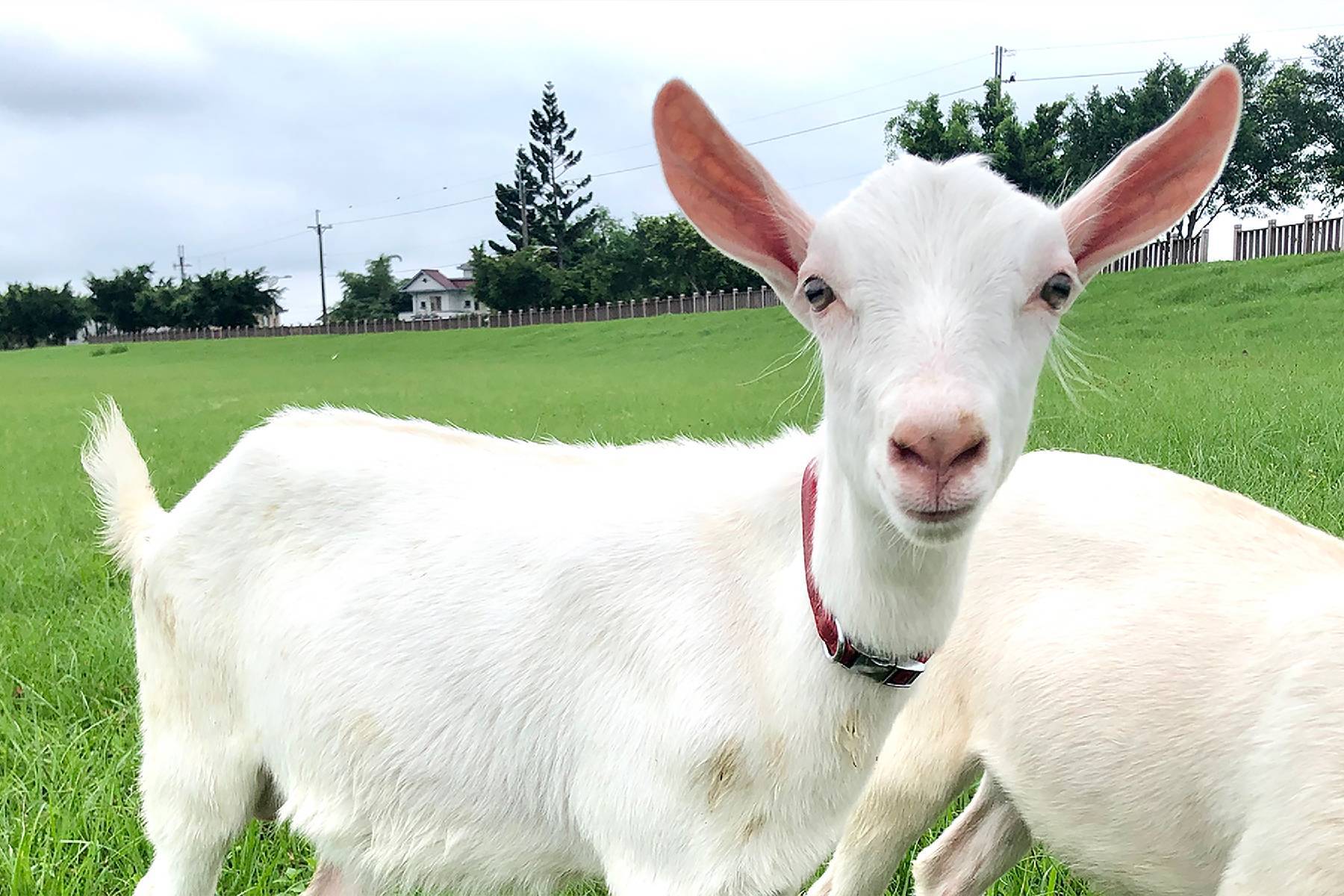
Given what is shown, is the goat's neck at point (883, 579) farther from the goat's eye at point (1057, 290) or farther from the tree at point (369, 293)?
the tree at point (369, 293)

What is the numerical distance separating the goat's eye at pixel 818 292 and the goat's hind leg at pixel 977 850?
1386 mm

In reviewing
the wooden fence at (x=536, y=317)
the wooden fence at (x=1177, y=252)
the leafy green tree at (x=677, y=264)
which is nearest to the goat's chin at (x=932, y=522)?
the wooden fence at (x=536, y=317)

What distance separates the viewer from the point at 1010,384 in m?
1.34

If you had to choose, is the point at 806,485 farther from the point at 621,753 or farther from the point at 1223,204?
the point at 1223,204

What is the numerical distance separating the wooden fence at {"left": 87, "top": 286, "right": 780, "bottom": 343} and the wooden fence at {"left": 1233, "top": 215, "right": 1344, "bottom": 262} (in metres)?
12.0

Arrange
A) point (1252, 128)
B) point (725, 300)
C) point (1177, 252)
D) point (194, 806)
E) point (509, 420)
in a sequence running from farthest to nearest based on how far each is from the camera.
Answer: point (1252, 128)
point (725, 300)
point (1177, 252)
point (509, 420)
point (194, 806)

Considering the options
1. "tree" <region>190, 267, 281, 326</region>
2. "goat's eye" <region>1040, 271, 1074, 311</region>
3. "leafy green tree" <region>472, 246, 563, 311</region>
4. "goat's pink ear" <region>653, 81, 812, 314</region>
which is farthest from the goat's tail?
"tree" <region>190, 267, 281, 326</region>

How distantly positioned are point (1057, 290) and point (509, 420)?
923 cm

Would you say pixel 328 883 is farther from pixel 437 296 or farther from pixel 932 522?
pixel 437 296

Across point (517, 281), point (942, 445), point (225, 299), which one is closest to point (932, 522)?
point (942, 445)

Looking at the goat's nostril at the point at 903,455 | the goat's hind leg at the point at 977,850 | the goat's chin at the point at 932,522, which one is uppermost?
the goat's nostril at the point at 903,455

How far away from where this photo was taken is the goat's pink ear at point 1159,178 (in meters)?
1.55

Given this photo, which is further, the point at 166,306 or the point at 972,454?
the point at 166,306

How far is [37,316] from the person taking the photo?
204ft
